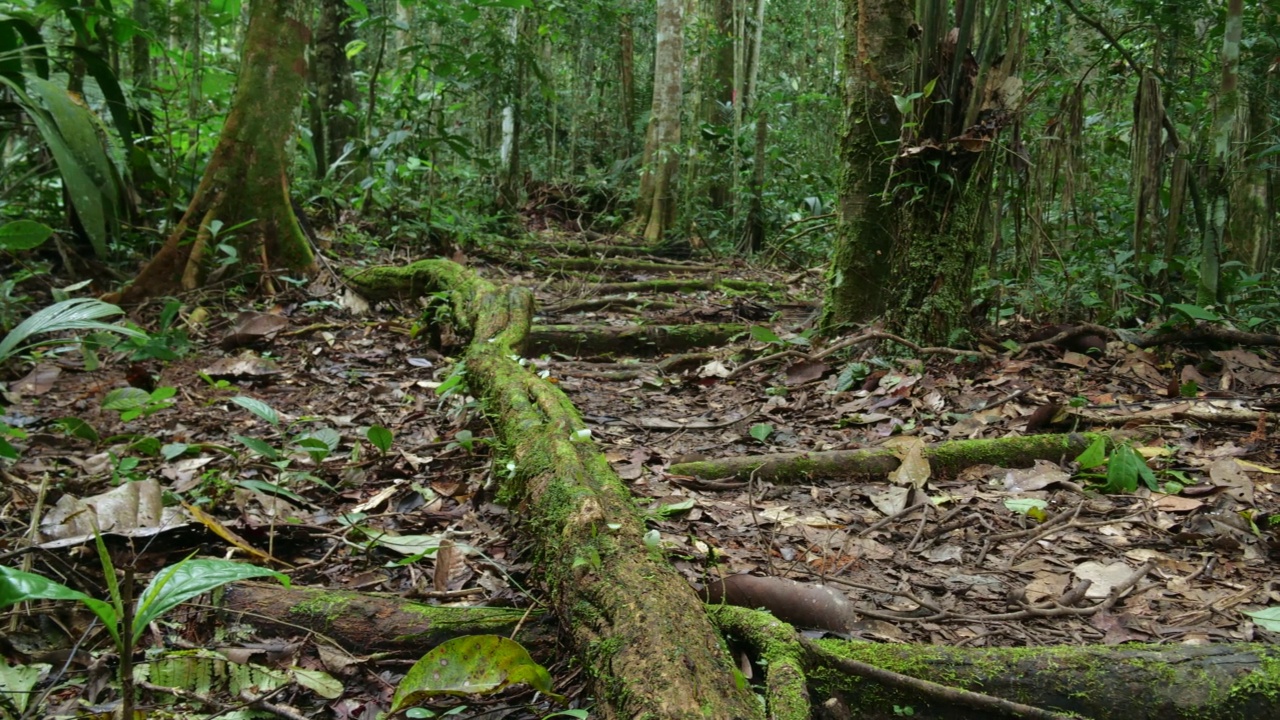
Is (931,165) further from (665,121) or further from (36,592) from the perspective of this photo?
(665,121)

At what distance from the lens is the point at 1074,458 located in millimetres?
2734

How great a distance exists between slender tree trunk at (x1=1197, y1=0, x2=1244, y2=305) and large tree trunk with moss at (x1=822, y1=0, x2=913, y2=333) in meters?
1.37

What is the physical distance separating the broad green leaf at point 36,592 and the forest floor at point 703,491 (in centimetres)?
36

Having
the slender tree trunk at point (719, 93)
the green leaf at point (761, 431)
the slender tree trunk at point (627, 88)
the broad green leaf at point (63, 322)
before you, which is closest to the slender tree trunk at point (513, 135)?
the slender tree trunk at point (719, 93)

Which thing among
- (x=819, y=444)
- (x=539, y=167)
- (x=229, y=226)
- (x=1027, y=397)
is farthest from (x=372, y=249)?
(x=539, y=167)

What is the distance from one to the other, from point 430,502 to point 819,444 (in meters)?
1.47

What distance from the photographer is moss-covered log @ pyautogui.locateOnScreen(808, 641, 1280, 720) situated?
133 centimetres

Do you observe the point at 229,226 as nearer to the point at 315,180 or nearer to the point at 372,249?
the point at 372,249

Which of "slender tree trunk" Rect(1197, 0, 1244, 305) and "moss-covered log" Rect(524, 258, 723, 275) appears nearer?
"slender tree trunk" Rect(1197, 0, 1244, 305)

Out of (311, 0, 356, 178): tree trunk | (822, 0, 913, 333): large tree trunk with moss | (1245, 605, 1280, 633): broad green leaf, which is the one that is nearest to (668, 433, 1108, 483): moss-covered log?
(1245, 605, 1280, 633): broad green leaf

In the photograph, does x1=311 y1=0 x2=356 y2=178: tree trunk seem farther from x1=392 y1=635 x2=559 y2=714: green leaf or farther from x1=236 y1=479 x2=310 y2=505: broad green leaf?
x1=392 y1=635 x2=559 y2=714: green leaf

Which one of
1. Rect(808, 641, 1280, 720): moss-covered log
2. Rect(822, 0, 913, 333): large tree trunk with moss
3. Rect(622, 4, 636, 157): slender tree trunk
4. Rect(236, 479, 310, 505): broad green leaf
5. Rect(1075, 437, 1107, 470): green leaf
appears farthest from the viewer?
Rect(622, 4, 636, 157): slender tree trunk

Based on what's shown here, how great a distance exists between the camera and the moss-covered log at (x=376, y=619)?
161 cm

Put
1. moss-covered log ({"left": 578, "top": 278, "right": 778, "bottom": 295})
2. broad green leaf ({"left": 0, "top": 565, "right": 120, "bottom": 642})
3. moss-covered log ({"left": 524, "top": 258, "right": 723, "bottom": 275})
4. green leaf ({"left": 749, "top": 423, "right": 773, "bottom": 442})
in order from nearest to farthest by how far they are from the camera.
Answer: broad green leaf ({"left": 0, "top": 565, "right": 120, "bottom": 642}) → green leaf ({"left": 749, "top": 423, "right": 773, "bottom": 442}) → moss-covered log ({"left": 578, "top": 278, "right": 778, "bottom": 295}) → moss-covered log ({"left": 524, "top": 258, "right": 723, "bottom": 275})
